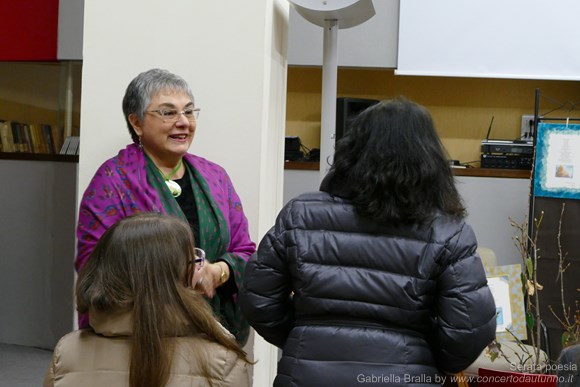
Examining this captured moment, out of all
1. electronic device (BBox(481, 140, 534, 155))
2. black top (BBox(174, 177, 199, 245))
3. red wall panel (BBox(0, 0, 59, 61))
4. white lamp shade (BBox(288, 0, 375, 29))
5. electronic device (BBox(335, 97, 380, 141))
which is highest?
red wall panel (BBox(0, 0, 59, 61))

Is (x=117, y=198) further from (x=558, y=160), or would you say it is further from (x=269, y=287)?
(x=558, y=160)

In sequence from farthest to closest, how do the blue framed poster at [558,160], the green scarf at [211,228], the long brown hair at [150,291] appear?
the blue framed poster at [558,160], the green scarf at [211,228], the long brown hair at [150,291]

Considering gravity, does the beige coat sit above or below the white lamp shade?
below

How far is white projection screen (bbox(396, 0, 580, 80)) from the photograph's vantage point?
5.38 metres

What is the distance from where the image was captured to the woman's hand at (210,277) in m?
2.43

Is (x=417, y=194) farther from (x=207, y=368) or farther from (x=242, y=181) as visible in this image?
(x=242, y=181)

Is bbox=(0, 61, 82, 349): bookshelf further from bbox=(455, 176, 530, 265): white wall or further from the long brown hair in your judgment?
the long brown hair

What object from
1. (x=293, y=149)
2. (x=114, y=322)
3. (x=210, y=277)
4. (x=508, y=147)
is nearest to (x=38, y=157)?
(x=293, y=149)

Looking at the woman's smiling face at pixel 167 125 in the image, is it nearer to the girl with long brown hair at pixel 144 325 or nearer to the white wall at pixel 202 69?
the white wall at pixel 202 69

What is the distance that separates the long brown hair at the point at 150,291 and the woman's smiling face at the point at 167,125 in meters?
0.77

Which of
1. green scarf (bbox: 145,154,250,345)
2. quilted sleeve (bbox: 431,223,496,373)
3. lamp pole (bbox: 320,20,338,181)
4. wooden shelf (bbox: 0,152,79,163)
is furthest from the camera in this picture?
wooden shelf (bbox: 0,152,79,163)

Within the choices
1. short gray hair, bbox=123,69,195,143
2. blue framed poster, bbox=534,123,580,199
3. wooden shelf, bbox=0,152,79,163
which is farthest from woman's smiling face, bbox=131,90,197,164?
wooden shelf, bbox=0,152,79,163

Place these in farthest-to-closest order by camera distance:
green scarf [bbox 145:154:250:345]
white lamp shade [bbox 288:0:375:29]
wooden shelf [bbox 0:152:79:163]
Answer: wooden shelf [bbox 0:152:79:163], white lamp shade [bbox 288:0:375:29], green scarf [bbox 145:154:250:345]

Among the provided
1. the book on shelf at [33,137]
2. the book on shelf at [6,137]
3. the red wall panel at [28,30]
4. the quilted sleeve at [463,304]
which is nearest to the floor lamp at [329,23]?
the quilted sleeve at [463,304]
